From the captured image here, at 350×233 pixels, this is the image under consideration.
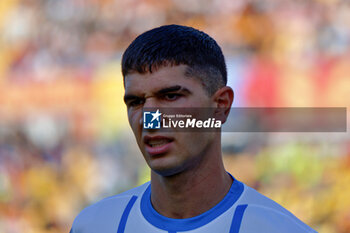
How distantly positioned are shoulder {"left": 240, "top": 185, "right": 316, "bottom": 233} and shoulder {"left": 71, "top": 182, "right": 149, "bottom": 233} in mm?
388

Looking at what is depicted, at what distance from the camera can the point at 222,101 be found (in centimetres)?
137

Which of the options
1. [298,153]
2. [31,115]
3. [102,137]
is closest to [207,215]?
[298,153]

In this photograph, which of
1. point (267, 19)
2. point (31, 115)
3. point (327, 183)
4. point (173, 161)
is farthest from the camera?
point (31, 115)

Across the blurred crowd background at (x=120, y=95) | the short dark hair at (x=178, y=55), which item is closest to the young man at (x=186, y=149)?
the short dark hair at (x=178, y=55)

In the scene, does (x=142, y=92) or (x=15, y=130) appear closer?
(x=142, y=92)

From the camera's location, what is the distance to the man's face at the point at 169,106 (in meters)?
1.25

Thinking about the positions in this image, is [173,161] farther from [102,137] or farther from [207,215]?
[102,137]

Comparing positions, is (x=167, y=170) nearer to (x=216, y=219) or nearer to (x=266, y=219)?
(x=216, y=219)

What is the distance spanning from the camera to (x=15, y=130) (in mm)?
3564

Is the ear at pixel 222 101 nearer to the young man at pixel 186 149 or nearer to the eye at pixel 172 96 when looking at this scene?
the young man at pixel 186 149

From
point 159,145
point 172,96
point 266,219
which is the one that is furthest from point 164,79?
point 266,219

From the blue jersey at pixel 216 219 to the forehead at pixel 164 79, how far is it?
367 millimetres

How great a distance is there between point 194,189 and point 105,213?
36cm

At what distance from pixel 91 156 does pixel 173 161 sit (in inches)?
86.3
